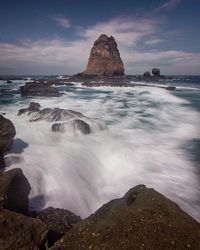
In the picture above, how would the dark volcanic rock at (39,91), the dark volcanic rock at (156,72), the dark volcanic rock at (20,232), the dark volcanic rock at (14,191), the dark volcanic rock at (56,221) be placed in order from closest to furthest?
the dark volcanic rock at (20,232) < the dark volcanic rock at (56,221) < the dark volcanic rock at (14,191) < the dark volcanic rock at (39,91) < the dark volcanic rock at (156,72)

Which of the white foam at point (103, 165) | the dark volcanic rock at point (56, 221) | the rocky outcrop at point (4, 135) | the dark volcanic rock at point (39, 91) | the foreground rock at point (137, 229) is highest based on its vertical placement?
the foreground rock at point (137, 229)

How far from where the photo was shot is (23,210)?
16.1 feet

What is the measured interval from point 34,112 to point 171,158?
394 inches

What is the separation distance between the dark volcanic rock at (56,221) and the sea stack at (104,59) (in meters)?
90.9

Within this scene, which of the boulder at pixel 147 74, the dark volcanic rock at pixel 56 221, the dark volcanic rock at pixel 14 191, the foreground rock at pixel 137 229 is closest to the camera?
the foreground rock at pixel 137 229

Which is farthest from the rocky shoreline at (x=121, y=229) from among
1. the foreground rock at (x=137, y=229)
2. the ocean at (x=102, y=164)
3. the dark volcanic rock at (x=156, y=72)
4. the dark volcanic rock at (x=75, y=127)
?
the dark volcanic rock at (x=156, y=72)

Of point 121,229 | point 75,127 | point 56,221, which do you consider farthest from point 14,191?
point 75,127

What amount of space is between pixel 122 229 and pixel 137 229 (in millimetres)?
204

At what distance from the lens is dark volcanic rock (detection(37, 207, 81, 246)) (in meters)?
4.15

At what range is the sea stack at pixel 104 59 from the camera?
94188 mm

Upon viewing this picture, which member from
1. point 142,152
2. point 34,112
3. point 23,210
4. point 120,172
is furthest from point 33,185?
point 34,112

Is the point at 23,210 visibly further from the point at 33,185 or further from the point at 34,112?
the point at 34,112

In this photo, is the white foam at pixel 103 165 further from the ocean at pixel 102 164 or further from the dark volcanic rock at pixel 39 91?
the dark volcanic rock at pixel 39 91

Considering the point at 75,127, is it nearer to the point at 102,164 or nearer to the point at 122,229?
the point at 102,164
